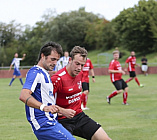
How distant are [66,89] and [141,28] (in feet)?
154

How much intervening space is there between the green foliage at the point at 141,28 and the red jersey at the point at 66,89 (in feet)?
149

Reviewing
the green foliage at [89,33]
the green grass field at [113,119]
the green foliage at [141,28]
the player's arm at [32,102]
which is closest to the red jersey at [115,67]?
the green grass field at [113,119]

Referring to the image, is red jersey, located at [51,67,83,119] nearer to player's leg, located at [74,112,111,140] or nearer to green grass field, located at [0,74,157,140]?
player's leg, located at [74,112,111,140]

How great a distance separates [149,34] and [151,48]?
2.19 metres

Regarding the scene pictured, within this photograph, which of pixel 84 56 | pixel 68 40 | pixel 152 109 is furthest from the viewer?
pixel 68 40

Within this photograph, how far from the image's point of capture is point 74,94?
523cm

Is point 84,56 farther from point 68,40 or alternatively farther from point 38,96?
point 68,40

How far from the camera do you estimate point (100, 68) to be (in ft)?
119

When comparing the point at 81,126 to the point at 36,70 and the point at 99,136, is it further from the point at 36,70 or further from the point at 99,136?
the point at 36,70

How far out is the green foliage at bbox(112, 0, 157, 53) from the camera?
50.9 metres

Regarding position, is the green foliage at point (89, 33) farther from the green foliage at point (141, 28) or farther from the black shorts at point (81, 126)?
the black shorts at point (81, 126)

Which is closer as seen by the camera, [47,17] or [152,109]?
[152,109]

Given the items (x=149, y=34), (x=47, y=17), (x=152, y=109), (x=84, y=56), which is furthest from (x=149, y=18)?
(x=84, y=56)

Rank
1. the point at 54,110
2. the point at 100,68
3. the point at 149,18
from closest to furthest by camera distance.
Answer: the point at 54,110, the point at 100,68, the point at 149,18
